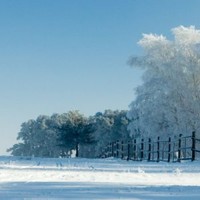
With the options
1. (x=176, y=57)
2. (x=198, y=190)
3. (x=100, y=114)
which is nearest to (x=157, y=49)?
(x=176, y=57)

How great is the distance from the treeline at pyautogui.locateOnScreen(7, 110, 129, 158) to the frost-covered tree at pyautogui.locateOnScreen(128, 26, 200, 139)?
1766 cm

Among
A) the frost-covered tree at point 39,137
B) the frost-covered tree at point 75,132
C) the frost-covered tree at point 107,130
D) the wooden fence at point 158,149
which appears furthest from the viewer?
the frost-covered tree at point 39,137

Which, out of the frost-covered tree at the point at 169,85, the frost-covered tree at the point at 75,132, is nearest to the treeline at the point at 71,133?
the frost-covered tree at the point at 75,132

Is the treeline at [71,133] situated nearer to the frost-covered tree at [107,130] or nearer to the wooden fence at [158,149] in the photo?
the frost-covered tree at [107,130]

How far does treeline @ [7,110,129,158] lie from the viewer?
5928cm

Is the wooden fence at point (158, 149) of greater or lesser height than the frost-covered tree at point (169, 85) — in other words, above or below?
below

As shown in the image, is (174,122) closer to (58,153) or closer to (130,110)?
(130,110)

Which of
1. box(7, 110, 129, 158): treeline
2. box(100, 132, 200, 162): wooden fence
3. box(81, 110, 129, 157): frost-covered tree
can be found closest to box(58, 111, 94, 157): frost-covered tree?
box(7, 110, 129, 158): treeline

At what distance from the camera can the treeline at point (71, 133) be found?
5928 cm

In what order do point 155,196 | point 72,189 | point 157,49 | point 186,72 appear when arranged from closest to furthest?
1. point 155,196
2. point 72,189
3. point 186,72
4. point 157,49

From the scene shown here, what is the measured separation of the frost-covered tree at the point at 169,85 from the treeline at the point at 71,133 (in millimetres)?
17658

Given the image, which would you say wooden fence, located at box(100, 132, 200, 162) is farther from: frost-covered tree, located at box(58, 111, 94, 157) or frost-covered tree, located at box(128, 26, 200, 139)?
frost-covered tree, located at box(58, 111, 94, 157)

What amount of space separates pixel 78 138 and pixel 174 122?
24.0m

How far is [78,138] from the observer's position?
59.0 m
